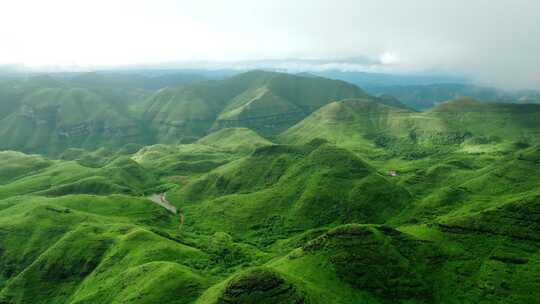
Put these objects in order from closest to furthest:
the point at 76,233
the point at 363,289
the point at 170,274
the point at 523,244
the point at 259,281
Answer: the point at 259,281 < the point at 363,289 < the point at 170,274 < the point at 523,244 < the point at 76,233

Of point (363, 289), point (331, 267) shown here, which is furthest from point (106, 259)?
point (363, 289)

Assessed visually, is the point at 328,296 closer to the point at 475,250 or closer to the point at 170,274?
the point at 170,274

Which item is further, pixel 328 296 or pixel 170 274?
pixel 170 274

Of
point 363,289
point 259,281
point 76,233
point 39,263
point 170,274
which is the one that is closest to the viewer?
point 259,281

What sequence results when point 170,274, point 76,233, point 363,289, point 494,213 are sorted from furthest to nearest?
point 76,233 < point 494,213 < point 170,274 < point 363,289

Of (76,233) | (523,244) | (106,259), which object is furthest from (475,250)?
(76,233)

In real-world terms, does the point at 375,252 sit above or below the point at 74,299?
above

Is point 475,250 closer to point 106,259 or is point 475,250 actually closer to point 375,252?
point 375,252

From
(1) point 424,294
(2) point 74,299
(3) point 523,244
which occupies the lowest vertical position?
(2) point 74,299

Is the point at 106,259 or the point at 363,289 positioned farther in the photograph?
the point at 106,259
